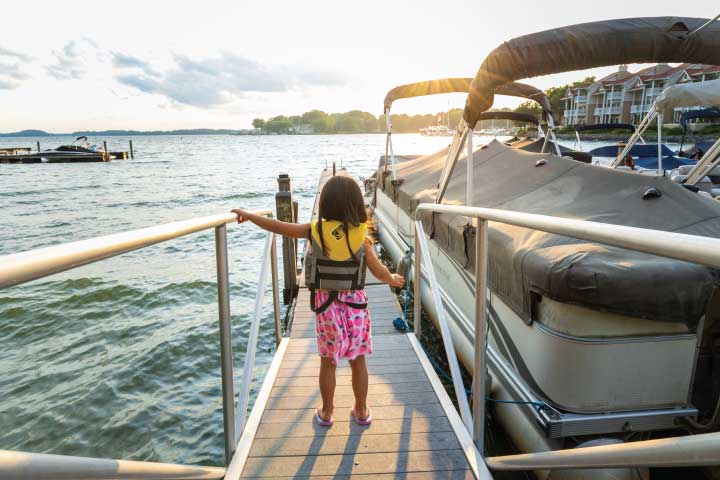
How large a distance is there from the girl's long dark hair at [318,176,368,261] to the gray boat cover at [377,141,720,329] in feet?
4.43

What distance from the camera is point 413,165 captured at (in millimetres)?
11062

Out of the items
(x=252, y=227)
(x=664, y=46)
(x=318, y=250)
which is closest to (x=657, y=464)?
(x=318, y=250)

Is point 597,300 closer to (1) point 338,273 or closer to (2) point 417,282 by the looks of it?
(1) point 338,273

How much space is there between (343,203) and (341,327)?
0.78m

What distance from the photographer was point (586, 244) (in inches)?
124

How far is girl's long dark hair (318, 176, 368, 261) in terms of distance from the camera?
2.66 m

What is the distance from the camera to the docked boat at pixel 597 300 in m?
2.82

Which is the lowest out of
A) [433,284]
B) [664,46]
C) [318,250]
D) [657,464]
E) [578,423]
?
[578,423]

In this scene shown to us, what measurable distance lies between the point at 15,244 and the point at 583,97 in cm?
7877

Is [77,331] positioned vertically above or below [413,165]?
below

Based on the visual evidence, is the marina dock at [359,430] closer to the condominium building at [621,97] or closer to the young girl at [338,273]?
the young girl at [338,273]

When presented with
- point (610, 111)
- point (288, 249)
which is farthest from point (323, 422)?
point (610, 111)

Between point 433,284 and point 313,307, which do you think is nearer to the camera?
point 313,307

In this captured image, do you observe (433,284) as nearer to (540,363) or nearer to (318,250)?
(540,363)
